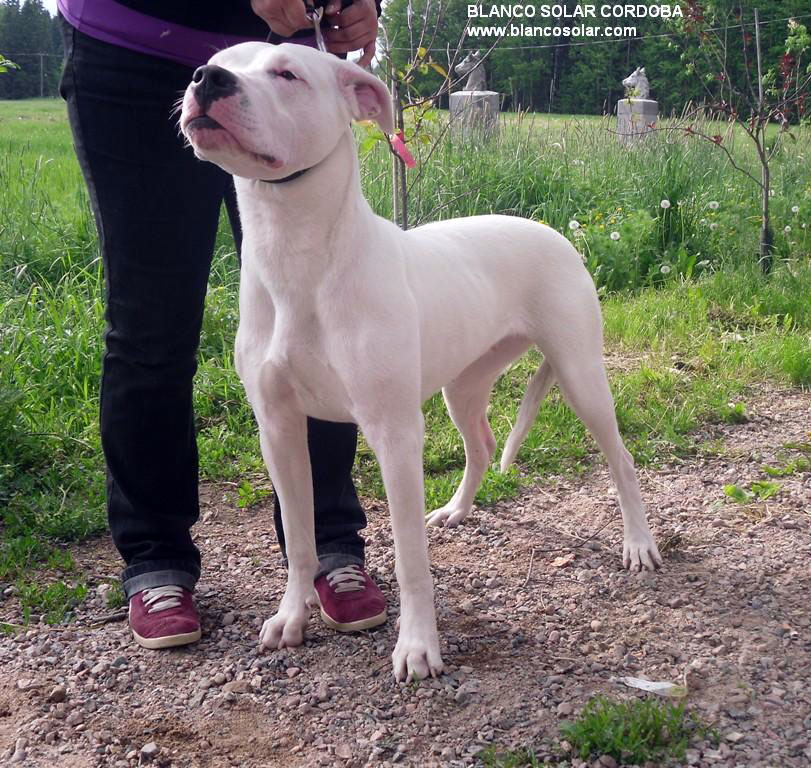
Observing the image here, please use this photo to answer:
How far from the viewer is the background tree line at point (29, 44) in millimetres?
18094

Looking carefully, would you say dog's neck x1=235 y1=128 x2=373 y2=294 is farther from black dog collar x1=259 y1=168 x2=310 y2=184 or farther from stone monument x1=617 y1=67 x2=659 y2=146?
stone monument x1=617 y1=67 x2=659 y2=146

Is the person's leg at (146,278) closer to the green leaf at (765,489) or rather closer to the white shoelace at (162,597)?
the white shoelace at (162,597)

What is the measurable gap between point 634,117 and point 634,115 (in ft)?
0.09

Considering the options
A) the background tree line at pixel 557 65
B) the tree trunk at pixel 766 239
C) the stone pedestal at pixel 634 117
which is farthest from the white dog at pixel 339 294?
the background tree line at pixel 557 65

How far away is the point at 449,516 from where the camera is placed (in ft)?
11.5

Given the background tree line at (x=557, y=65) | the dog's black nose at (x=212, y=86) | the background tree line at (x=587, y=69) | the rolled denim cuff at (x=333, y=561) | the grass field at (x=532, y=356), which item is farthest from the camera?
the background tree line at (x=557, y=65)

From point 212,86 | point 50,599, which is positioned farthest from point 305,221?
point 50,599

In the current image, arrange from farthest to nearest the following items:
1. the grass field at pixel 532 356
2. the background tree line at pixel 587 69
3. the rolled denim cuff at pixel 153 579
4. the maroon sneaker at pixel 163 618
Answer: the background tree line at pixel 587 69 → the grass field at pixel 532 356 → the rolled denim cuff at pixel 153 579 → the maroon sneaker at pixel 163 618

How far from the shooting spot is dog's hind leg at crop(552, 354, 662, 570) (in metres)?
2.98

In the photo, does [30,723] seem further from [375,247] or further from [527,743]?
[375,247]

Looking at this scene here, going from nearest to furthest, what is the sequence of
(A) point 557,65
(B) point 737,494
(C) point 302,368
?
(C) point 302,368 < (B) point 737,494 < (A) point 557,65

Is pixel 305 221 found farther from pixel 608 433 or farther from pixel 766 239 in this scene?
pixel 766 239

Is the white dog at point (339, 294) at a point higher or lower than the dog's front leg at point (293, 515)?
higher

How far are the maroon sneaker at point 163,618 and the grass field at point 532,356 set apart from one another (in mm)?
456
